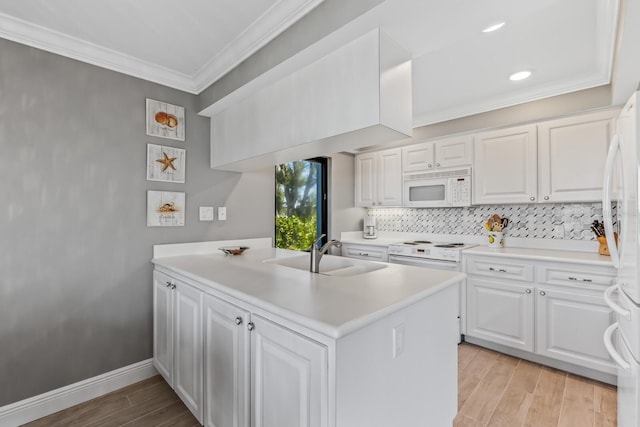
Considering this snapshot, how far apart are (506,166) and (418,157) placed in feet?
3.01

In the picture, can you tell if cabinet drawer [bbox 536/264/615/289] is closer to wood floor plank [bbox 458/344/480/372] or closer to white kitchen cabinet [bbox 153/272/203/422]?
wood floor plank [bbox 458/344/480/372]

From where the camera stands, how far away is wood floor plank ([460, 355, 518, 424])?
1.83 metres

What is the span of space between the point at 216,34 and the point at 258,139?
2.20 feet

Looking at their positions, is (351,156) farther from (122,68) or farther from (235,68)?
(122,68)

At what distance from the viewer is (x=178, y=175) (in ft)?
7.75

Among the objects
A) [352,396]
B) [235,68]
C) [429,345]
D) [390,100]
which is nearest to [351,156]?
[235,68]

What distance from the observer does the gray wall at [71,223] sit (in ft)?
5.68

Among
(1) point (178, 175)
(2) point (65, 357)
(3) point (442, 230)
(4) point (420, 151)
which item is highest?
(4) point (420, 151)

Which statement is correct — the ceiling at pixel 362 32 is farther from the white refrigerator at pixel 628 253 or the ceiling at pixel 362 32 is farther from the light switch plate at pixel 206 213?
the light switch plate at pixel 206 213

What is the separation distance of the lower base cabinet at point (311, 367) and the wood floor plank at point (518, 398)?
1.86 feet

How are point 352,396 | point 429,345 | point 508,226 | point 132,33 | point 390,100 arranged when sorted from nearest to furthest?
point 352,396 < point 429,345 < point 390,100 < point 132,33 < point 508,226

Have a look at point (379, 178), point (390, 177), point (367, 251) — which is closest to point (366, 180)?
point (379, 178)

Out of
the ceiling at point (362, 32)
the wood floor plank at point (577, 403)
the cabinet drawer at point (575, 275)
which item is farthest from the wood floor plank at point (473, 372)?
the ceiling at point (362, 32)

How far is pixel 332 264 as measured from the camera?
6.93 feet
